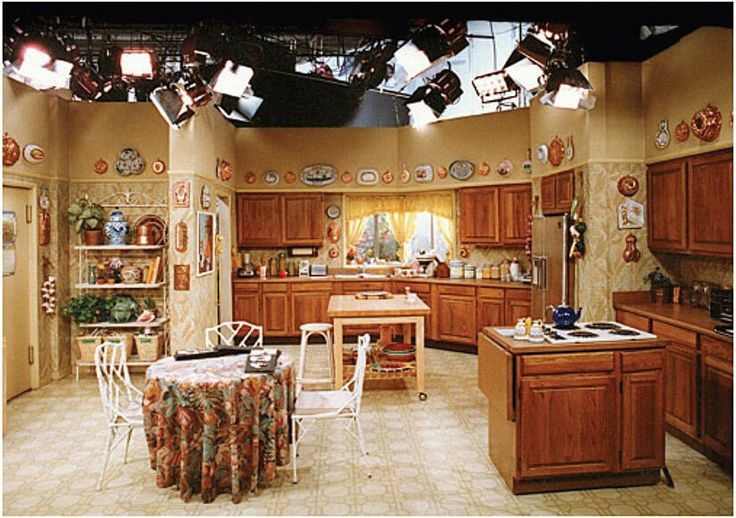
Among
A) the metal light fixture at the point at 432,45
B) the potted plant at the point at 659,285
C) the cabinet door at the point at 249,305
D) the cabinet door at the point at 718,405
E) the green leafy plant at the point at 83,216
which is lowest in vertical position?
the cabinet door at the point at 718,405

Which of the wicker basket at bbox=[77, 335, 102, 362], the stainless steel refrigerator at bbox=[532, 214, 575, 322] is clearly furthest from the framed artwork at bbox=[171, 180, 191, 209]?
the stainless steel refrigerator at bbox=[532, 214, 575, 322]

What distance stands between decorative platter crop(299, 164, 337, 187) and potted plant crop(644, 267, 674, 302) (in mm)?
4672

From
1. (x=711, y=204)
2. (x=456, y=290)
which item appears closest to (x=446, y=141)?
(x=456, y=290)

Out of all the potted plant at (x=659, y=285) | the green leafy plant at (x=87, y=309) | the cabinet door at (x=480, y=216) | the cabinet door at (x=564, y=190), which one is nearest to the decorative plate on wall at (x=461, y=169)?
the cabinet door at (x=480, y=216)

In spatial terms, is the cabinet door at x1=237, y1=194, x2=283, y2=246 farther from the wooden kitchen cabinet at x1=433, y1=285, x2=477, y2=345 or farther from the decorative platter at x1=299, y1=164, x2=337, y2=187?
the wooden kitchen cabinet at x1=433, y1=285, x2=477, y2=345

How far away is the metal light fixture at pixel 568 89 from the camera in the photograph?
5.26m

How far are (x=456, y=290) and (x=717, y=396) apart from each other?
13.3 ft

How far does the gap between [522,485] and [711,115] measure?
3.08 m

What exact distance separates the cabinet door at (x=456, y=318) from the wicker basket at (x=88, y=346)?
414 cm

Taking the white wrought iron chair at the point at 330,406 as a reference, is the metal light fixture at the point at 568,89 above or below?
above

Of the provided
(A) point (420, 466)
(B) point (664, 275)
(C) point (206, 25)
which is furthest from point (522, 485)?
(C) point (206, 25)

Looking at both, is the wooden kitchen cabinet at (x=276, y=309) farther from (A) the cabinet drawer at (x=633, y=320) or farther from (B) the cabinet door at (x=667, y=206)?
(B) the cabinet door at (x=667, y=206)

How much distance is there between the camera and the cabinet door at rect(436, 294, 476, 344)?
307 inches

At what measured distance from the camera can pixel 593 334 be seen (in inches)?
155
